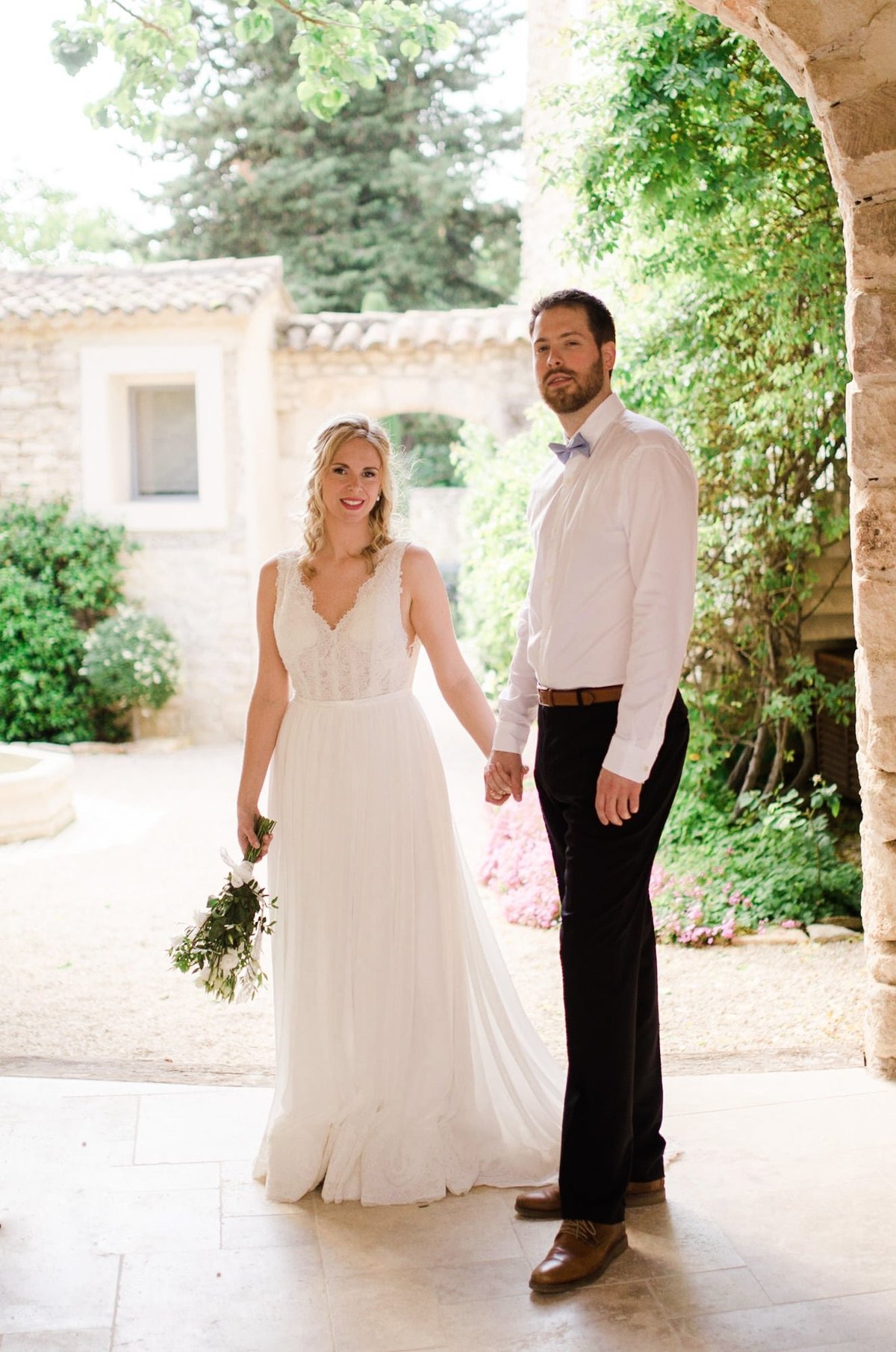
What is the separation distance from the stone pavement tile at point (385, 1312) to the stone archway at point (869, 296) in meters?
1.56

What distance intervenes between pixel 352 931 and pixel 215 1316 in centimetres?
87

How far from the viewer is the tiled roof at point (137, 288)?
413 inches

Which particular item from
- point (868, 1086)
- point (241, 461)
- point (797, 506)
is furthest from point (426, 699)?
point (868, 1086)

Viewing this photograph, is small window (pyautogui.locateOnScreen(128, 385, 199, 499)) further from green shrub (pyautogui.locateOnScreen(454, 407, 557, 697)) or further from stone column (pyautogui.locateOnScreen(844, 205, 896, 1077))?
stone column (pyautogui.locateOnScreen(844, 205, 896, 1077))

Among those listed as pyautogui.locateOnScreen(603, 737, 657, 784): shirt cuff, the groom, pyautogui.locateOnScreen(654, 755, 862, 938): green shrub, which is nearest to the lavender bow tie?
the groom

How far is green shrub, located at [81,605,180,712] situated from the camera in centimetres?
1023

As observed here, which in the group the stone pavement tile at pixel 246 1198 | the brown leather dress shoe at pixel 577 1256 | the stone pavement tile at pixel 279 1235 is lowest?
the stone pavement tile at pixel 279 1235

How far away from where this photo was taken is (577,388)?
259 centimetres

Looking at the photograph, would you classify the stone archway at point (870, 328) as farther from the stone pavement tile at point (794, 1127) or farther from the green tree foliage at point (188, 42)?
the green tree foliage at point (188, 42)

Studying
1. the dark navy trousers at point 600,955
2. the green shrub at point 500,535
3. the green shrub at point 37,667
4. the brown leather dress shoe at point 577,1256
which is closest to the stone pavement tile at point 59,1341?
the brown leather dress shoe at point 577,1256

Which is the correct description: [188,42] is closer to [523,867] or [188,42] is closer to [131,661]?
[523,867]

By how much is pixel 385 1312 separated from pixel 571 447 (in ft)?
5.63

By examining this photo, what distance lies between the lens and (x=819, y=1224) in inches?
105

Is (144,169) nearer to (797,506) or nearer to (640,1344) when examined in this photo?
(797,506)
